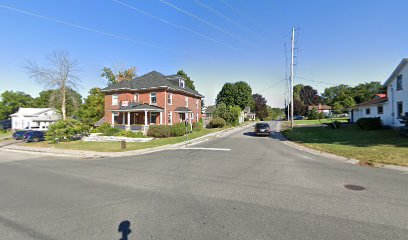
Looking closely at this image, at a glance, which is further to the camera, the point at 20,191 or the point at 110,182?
the point at 110,182

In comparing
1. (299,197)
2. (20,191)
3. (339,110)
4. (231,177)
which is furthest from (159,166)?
(339,110)

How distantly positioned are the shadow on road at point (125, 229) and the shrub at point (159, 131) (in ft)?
63.7

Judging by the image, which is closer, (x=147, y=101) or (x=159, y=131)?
(x=159, y=131)

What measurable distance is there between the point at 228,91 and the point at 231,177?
5646 centimetres

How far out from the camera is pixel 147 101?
96.4ft

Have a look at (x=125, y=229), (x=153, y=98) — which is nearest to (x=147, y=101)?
(x=153, y=98)

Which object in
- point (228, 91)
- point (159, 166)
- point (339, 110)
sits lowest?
point (159, 166)

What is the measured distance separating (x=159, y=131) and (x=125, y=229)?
778 inches

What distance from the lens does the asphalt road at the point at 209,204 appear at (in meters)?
3.75

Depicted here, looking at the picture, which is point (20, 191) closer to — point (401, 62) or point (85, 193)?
point (85, 193)

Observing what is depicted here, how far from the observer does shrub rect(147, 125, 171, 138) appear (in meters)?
23.3

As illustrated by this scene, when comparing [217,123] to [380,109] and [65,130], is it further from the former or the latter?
[65,130]

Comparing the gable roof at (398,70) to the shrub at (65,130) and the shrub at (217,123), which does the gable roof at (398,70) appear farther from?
the shrub at (65,130)

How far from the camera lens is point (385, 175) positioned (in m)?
7.42
